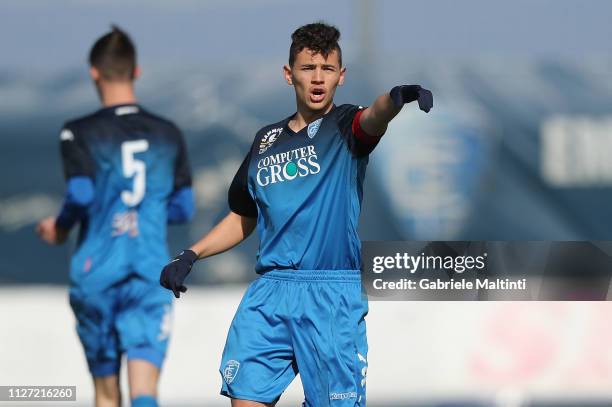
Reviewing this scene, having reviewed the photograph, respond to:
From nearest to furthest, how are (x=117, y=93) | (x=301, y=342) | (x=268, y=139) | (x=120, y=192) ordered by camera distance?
(x=301, y=342) → (x=268, y=139) → (x=120, y=192) → (x=117, y=93)

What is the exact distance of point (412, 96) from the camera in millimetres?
3725

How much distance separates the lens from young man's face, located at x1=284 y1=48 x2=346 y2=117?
4.06m

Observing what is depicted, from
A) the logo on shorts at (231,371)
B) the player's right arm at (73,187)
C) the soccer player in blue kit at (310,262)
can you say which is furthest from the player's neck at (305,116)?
the player's right arm at (73,187)

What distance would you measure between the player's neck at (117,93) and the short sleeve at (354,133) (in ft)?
8.26

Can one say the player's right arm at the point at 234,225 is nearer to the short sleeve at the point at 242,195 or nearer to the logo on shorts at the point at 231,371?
the short sleeve at the point at 242,195

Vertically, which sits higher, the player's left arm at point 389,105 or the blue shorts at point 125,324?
the player's left arm at point 389,105

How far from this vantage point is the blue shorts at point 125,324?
617 cm

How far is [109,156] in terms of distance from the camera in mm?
6230

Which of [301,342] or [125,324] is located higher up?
[301,342]

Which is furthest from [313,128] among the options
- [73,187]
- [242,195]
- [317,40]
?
[73,187]

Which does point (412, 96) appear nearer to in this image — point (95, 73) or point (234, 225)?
point (234, 225)

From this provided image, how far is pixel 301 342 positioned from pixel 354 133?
747 millimetres

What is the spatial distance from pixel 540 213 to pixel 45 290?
2.98 metres

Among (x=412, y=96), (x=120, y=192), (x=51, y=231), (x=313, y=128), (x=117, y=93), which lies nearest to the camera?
(x=412, y=96)
